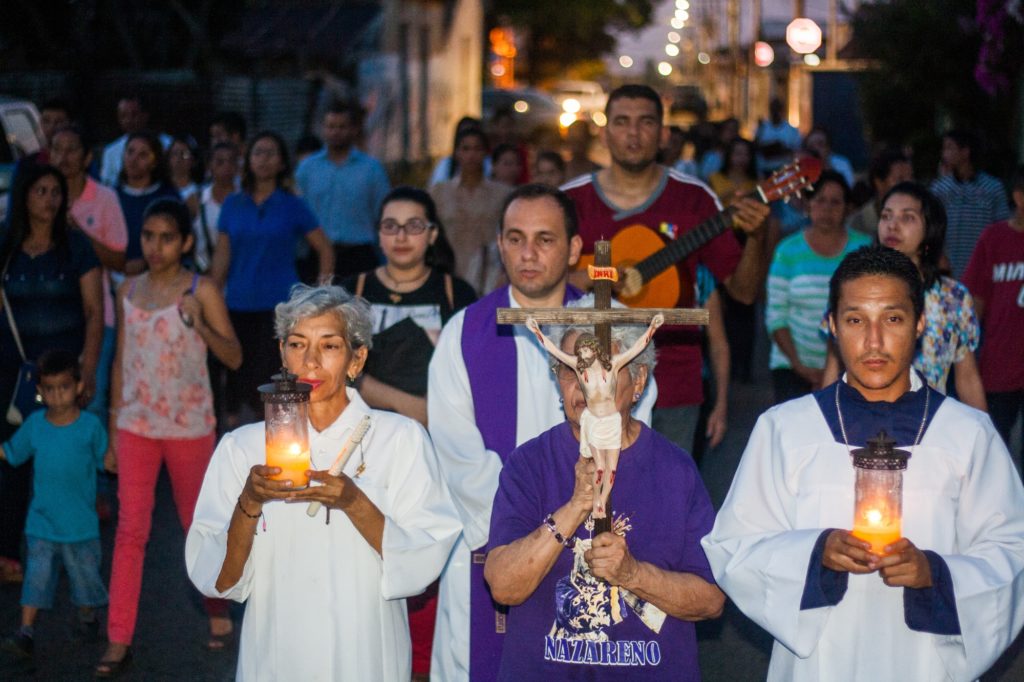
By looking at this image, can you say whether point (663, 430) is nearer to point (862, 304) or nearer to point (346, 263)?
point (862, 304)

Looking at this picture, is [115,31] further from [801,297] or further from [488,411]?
[488,411]

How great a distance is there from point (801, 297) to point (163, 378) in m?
3.35

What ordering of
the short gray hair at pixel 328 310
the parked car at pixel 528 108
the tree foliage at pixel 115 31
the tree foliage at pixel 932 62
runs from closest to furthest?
1. the short gray hair at pixel 328 310
2. the tree foliage at pixel 932 62
3. the tree foliage at pixel 115 31
4. the parked car at pixel 528 108

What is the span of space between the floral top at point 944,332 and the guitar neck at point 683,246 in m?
0.73

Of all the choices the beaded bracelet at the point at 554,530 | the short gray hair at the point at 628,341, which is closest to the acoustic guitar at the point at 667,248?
the short gray hair at the point at 628,341

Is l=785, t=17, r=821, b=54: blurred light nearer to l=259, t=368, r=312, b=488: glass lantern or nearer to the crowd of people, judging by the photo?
the crowd of people

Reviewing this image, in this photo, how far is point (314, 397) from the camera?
4.73m

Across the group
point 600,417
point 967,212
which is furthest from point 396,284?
point 967,212

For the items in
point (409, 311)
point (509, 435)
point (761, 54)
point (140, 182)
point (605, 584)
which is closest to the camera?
point (605, 584)

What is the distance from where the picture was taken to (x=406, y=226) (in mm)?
6930

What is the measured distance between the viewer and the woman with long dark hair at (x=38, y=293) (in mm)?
7965

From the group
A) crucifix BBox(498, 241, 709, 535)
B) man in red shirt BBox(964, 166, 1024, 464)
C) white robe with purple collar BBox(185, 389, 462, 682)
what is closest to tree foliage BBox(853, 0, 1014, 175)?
man in red shirt BBox(964, 166, 1024, 464)

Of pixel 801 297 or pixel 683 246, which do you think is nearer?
pixel 683 246

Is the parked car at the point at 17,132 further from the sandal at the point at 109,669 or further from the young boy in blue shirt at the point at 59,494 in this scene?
the sandal at the point at 109,669
